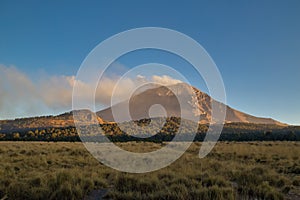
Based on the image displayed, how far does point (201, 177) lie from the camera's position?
27.3ft

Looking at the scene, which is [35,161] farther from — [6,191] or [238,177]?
[238,177]

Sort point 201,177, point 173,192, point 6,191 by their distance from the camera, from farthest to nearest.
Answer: point 201,177 < point 6,191 < point 173,192

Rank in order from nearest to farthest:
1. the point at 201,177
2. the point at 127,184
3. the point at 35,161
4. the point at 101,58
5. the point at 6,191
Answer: the point at 6,191 → the point at 127,184 → the point at 201,177 → the point at 101,58 → the point at 35,161

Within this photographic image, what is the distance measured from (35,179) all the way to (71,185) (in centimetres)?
154

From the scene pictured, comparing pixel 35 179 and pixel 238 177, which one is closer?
pixel 35 179

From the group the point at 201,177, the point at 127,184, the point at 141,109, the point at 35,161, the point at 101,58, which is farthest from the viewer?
the point at 141,109

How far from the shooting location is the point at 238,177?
336 inches

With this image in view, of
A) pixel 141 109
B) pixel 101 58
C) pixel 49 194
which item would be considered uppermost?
pixel 141 109

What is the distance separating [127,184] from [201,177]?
254 centimetres

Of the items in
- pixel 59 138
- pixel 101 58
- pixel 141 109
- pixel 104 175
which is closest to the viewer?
pixel 104 175

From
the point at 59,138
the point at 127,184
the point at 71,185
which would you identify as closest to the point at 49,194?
the point at 71,185

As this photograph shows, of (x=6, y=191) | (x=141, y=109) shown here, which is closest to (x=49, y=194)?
(x=6, y=191)

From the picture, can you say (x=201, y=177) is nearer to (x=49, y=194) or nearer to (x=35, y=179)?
(x=49, y=194)

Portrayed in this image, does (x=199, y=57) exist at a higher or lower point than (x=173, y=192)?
higher
